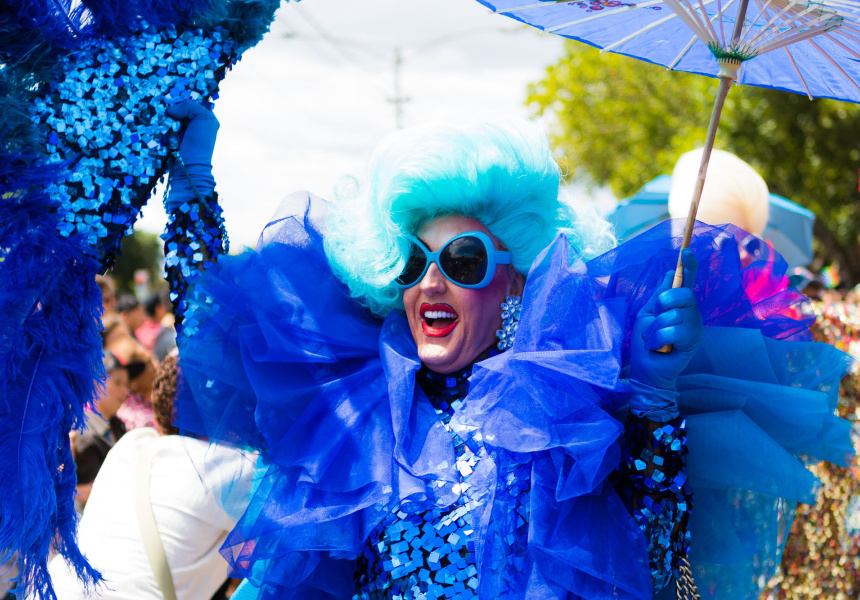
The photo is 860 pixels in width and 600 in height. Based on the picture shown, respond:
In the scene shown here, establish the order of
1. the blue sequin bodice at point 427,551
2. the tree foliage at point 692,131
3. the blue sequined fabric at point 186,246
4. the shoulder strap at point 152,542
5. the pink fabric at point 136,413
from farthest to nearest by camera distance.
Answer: the tree foliage at point 692,131 → the pink fabric at point 136,413 → the shoulder strap at point 152,542 → the blue sequined fabric at point 186,246 → the blue sequin bodice at point 427,551

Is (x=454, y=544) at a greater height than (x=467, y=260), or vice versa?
(x=467, y=260)

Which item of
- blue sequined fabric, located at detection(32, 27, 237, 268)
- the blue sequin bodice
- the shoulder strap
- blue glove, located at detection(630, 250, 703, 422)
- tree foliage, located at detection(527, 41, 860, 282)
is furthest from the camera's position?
tree foliage, located at detection(527, 41, 860, 282)

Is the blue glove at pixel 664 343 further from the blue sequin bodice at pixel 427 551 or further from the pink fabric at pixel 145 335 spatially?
the pink fabric at pixel 145 335

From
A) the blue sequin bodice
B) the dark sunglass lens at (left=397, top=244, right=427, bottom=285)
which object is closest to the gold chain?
the blue sequin bodice

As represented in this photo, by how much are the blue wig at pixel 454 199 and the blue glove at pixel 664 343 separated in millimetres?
390

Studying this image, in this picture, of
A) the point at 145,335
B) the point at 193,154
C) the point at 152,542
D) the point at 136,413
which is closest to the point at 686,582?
the point at 152,542

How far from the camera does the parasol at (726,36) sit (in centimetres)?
167

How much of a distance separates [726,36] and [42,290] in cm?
164

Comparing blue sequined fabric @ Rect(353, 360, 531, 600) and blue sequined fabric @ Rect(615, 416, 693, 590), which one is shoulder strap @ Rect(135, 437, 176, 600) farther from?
blue sequined fabric @ Rect(615, 416, 693, 590)

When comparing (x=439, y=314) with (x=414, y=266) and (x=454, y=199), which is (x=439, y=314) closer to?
(x=414, y=266)

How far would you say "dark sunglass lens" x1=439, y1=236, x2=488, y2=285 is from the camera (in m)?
1.90

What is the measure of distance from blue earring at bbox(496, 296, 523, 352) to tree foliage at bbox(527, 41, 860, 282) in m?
8.44

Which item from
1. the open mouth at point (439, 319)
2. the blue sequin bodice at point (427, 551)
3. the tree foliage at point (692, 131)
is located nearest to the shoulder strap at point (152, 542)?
the blue sequin bodice at point (427, 551)

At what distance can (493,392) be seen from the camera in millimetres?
1706
